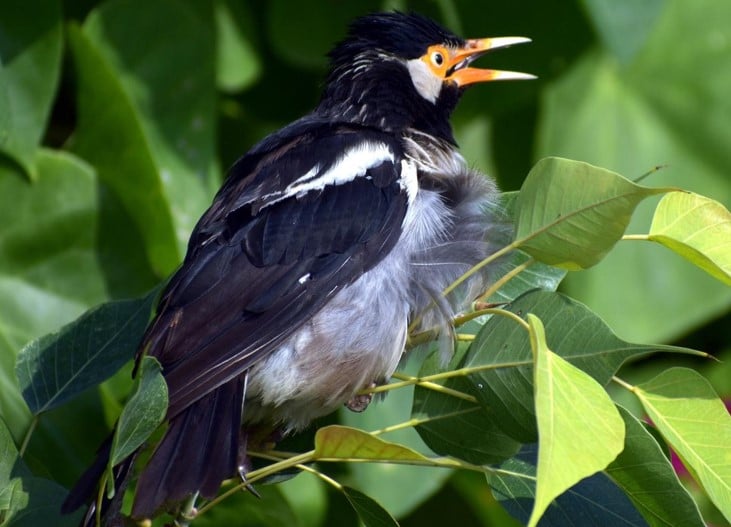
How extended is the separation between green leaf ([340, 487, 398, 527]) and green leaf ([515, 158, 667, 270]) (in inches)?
19.7

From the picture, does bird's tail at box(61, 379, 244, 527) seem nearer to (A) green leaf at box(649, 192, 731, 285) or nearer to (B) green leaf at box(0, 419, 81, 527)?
(B) green leaf at box(0, 419, 81, 527)

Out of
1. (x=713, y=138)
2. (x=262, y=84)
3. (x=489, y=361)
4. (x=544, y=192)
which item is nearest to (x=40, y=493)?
(x=489, y=361)

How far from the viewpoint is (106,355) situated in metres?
2.08

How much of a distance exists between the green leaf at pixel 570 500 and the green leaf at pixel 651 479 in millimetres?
82

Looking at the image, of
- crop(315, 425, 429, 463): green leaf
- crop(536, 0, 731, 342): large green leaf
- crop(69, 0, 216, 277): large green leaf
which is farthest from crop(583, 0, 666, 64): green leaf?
crop(315, 425, 429, 463): green leaf

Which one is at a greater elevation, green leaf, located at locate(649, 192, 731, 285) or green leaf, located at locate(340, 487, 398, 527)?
green leaf, located at locate(649, 192, 731, 285)

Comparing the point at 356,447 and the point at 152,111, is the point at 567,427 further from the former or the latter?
the point at 152,111

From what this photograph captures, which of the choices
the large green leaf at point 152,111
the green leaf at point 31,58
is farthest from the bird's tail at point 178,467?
the green leaf at point 31,58

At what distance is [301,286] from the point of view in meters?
2.35

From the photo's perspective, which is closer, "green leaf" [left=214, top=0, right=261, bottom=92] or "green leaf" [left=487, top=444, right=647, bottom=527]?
"green leaf" [left=487, top=444, right=647, bottom=527]

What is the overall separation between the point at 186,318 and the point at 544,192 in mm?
789

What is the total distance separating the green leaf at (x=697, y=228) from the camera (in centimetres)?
170

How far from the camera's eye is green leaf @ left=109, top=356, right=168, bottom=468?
5.55ft

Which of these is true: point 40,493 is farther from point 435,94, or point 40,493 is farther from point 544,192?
point 435,94
